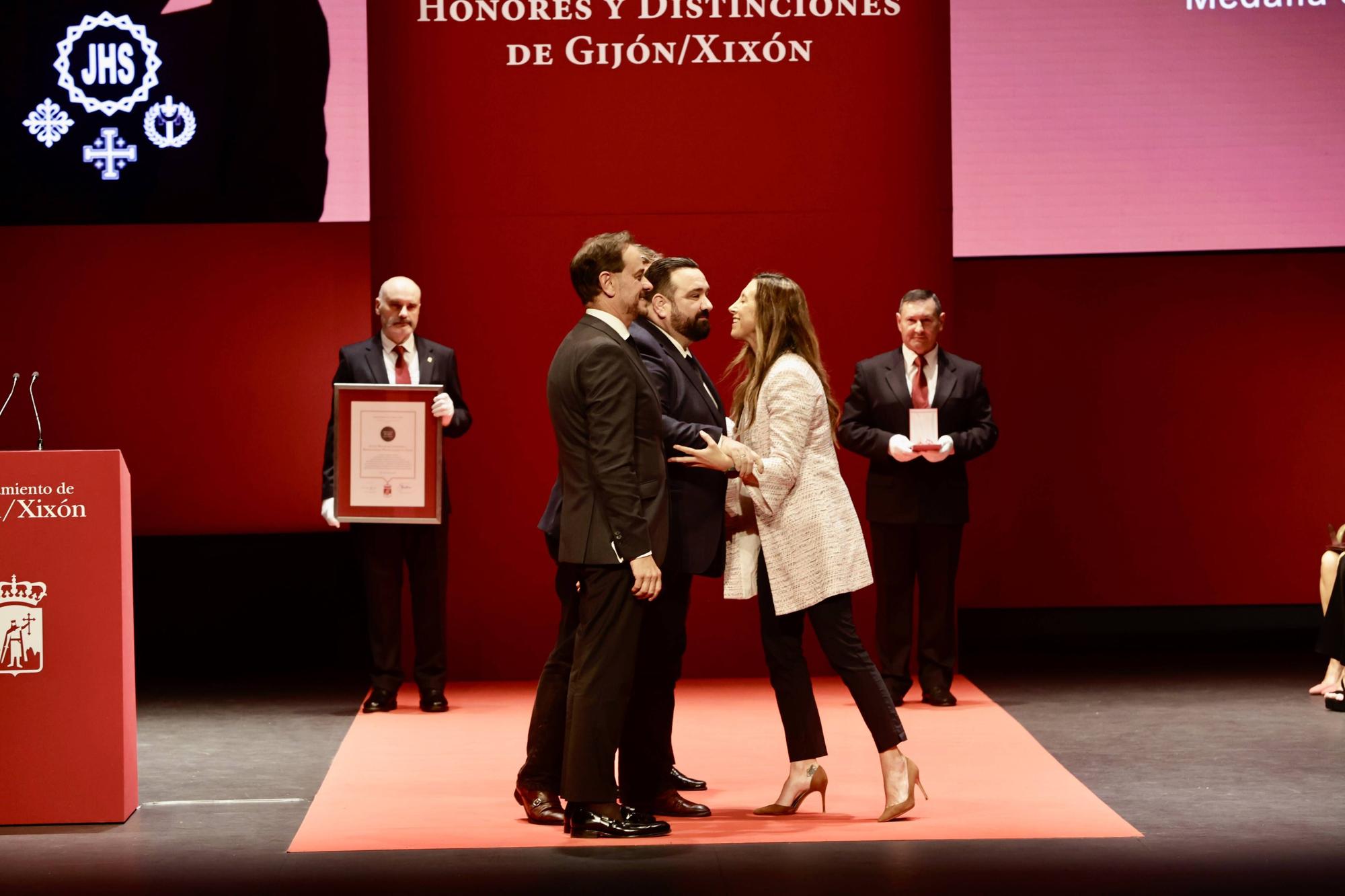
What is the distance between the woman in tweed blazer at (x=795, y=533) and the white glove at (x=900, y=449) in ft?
5.74

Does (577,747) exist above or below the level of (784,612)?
below

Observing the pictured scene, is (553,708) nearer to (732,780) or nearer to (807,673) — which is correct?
(807,673)

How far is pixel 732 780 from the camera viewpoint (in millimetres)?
5141

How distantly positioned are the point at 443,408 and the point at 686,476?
6.64ft

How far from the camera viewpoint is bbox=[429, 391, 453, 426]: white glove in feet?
20.8

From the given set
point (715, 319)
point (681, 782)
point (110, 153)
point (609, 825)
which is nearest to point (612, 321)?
point (609, 825)

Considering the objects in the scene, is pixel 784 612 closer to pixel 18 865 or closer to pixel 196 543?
pixel 18 865

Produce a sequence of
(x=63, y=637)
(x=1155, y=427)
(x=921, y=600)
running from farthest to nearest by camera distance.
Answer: (x=1155, y=427), (x=921, y=600), (x=63, y=637)

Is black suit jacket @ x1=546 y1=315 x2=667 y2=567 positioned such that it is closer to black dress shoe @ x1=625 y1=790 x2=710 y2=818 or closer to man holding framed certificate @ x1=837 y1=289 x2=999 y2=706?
black dress shoe @ x1=625 y1=790 x2=710 y2=818

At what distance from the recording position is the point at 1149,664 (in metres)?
7.64

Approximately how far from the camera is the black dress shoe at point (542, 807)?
4.50 meters

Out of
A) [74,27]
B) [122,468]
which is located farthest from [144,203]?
[122,468]

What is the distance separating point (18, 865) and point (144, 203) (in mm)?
4801

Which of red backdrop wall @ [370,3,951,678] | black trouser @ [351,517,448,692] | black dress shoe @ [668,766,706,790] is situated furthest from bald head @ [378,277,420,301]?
black dress shoe @ [668,766,706,790]
